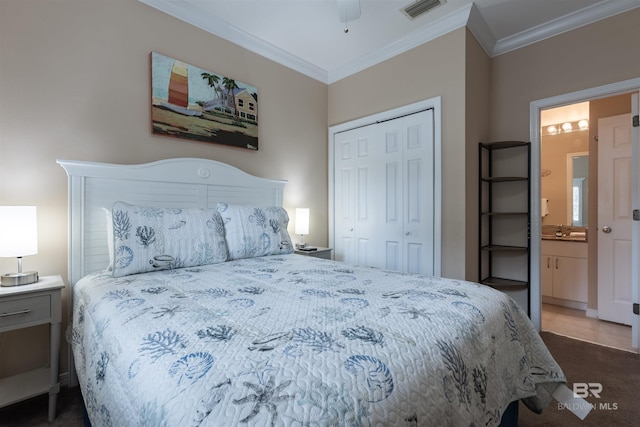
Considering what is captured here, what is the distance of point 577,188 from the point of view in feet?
12.9

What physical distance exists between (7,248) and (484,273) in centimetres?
353

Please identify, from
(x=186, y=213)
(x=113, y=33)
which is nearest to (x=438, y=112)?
(x=186, y=213)

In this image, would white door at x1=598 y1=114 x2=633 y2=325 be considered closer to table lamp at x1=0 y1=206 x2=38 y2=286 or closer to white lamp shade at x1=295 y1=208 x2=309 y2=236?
white lamp shade at x1=295 y1=208 x2=309 y2=236

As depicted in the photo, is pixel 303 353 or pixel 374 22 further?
pixel 374 22

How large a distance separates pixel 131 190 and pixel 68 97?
0.69 m

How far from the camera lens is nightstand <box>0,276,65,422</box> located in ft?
4.91

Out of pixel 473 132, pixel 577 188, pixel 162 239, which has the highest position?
pixel 473 132

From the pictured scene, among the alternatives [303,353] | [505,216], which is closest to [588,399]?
[505,216]

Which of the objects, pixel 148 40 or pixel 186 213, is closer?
pixel 186 213

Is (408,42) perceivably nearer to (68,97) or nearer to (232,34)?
(232,34)

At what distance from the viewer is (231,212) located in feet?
7.50

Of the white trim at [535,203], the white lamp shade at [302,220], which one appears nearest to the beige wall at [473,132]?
the white trim at [535,203]

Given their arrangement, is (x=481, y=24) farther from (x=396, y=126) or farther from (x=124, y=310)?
(x=124, y=310)

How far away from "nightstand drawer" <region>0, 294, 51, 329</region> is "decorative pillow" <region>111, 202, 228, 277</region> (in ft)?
1.18
